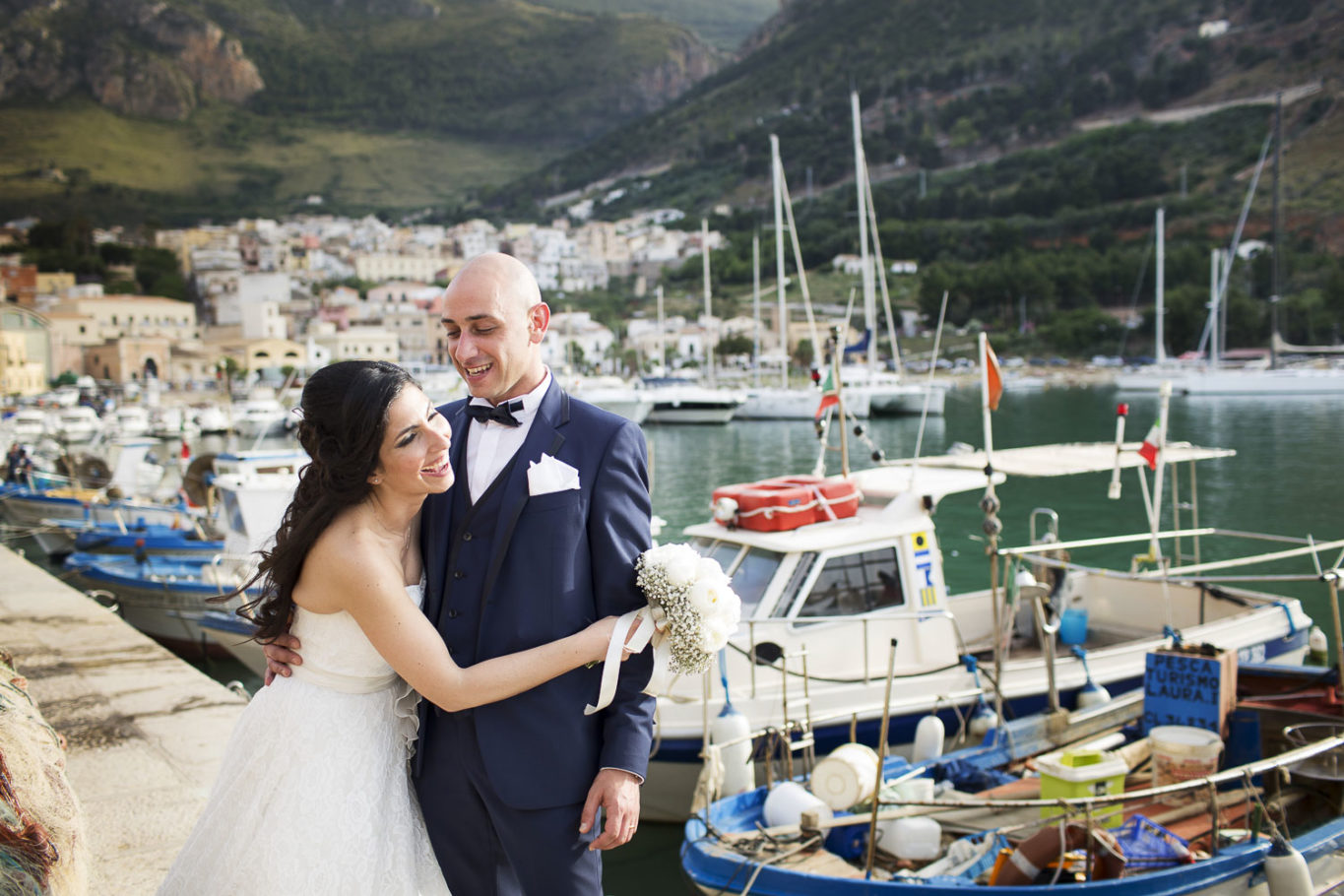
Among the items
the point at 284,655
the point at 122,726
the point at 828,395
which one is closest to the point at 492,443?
the point at 284,655

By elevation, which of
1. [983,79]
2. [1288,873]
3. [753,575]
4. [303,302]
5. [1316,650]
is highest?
[983,79]

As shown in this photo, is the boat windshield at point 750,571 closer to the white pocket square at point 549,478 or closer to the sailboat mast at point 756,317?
the white pocket square at point 549,478

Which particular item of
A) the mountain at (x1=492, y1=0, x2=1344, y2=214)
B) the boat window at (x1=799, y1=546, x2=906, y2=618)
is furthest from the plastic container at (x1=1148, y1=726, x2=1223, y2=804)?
the mountain at (x1=492, y1=0, x2=1344, y2=214)

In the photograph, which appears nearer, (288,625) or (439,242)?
(288,625)

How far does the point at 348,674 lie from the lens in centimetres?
207

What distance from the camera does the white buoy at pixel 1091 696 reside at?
6.68 meters

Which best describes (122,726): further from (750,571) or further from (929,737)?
(929,737)

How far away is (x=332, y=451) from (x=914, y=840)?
374cm

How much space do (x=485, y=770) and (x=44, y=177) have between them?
8022 inches

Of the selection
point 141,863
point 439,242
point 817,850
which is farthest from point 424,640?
point 439,242

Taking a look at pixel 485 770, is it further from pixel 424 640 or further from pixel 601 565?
pixel 601 565

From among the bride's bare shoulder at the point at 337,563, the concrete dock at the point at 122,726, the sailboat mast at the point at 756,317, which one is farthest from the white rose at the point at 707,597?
the sailboat mast at the point at 756,317

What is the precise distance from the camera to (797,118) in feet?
572

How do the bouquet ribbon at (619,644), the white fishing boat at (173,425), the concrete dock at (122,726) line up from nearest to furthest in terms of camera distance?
the bouquet ribbon at (619,644) < the concrete dock at (122,726) < the white fishing boat at (173,425)
